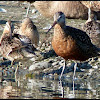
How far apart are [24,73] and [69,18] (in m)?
4.73

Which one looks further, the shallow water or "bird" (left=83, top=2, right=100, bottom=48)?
"bird" (left=83, top=2, right=100, bottom=48)

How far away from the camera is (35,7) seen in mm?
14617

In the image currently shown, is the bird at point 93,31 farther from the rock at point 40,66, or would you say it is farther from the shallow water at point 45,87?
the rock at point 40,66

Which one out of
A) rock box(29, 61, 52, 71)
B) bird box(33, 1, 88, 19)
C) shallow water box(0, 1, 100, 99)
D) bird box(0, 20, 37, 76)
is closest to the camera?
shallow water box(0, 1, 100, 99)

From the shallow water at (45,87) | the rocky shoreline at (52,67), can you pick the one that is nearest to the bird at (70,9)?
the rocky shoreline at (52,67)

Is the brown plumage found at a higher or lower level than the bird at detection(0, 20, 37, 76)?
higher

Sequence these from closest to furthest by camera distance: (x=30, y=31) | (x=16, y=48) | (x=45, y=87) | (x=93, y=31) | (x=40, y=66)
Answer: (x=45, y=87) < (x=16, y=48) < (x=40, y=66) < (x=30, y=31) < (x=93, y=31)

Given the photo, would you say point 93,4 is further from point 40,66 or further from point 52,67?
point 40,66

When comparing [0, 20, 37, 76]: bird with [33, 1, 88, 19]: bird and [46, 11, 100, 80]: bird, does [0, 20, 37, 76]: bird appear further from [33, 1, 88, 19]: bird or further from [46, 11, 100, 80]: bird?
[33, 1, 88, 19]: bird

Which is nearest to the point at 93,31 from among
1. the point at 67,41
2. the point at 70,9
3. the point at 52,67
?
the point at 52,67

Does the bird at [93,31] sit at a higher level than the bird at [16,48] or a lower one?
higher

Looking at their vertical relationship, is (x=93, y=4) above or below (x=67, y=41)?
above

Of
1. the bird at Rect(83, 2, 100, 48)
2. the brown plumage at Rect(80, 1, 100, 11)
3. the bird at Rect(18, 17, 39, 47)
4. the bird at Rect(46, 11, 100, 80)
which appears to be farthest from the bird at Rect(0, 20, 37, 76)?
the brown plumage at Rect(80, 1, 100, 11)

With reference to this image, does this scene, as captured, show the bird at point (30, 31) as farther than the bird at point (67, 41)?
Yes
